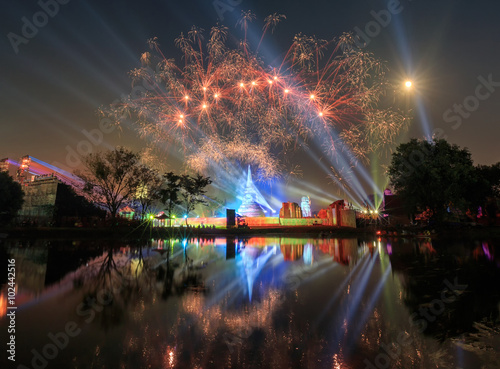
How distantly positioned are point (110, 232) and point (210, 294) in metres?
24.8

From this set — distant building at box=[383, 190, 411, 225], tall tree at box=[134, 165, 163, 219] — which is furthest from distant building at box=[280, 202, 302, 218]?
tall tree at box=[134, 165, 163, 219]

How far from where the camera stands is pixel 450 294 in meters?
7.27

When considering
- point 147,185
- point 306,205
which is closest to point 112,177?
point 147,185

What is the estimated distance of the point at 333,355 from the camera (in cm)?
396

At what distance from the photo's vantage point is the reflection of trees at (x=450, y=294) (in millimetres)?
5351

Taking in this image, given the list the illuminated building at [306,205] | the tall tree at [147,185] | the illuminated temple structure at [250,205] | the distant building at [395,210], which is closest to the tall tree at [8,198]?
the tall tree at [147,185]

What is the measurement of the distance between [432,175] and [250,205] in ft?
98.6

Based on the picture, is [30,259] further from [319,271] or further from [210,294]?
[319,271]

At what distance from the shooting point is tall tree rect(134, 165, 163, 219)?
32400mm

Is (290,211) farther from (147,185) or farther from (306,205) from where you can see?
(147,185)

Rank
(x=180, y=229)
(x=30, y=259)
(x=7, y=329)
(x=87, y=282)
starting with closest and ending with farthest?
(x=7, y=329), (x=87, y=282), (x=30, y=259), (x=180, y=229)

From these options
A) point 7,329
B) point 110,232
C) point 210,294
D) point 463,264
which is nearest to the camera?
point 7,329

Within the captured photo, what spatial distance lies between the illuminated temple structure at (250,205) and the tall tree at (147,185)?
20.3m

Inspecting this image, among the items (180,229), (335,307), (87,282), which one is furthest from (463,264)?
(180,229)
